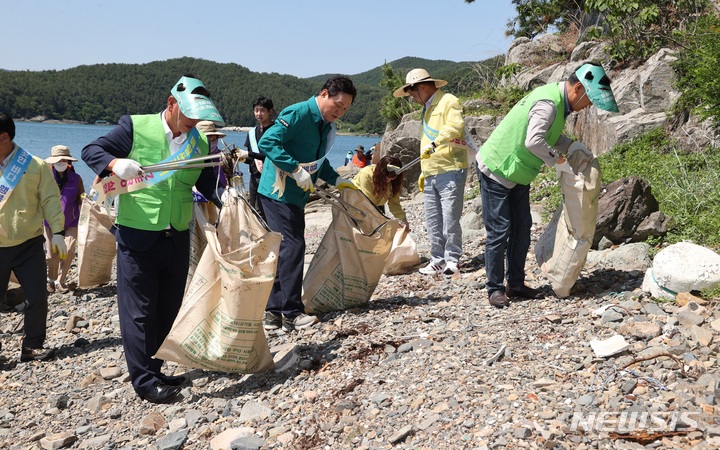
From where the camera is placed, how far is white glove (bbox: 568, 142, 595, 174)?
4668mm

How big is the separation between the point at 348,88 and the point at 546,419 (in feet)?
9.03

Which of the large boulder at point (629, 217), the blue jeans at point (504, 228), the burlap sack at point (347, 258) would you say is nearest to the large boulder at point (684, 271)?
the blue jeans at point (504, 228)

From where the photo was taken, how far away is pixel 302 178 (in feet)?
15.5

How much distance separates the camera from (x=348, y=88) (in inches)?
190

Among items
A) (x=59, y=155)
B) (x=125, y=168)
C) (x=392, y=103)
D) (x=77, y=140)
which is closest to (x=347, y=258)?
(x=125, y=168)

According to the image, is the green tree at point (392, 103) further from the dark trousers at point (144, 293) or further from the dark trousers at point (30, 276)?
the dark trousers at point (144, 293)

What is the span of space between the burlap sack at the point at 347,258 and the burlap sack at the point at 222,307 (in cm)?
133

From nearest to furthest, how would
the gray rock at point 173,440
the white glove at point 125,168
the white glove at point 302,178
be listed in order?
the gray rock at point 173,440 < the white glove at point 125,168 < the white glove at point 302,178

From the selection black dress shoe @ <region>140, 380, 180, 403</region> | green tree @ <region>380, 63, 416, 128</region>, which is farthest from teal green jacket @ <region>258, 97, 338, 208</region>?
green tree @ <region>380, 63, 416, 128</region>

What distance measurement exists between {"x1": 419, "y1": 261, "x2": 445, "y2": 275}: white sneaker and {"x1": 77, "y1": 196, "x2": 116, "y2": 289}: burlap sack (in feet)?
11.0

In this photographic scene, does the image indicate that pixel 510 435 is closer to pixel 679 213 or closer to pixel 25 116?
pixel 679 213

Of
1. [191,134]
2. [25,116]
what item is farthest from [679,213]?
[25,116]

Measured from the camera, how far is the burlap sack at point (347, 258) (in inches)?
207

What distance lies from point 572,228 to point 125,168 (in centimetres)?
301
